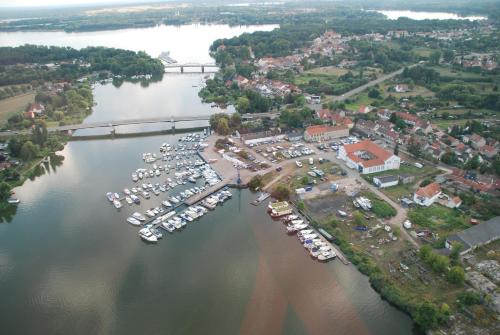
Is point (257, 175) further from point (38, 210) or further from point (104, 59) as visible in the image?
point (104, 59)

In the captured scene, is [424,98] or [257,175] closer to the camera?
[257,175]

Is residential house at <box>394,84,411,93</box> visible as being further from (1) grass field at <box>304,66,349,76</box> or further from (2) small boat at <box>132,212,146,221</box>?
(2) small boat at <box>132,212,146,221</box>

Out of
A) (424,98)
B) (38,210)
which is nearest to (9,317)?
(38,210)

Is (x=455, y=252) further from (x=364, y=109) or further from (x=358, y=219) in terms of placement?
(x=364, y=109)

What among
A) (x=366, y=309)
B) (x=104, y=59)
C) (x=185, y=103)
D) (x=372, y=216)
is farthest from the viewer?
(x=104, y=59)

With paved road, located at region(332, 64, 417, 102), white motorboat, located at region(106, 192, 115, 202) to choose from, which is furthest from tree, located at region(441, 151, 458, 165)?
white motorboat, located at region(106, 192, 115, 202)

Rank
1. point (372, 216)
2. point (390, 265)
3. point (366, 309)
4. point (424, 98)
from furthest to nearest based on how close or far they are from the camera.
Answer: point (424, 98) < point (372, 216) < point (390, 265) < point (366, 309)
